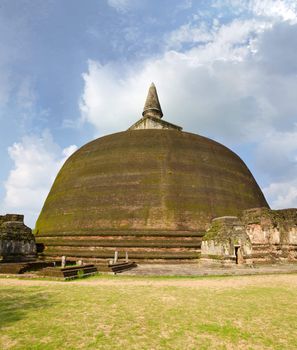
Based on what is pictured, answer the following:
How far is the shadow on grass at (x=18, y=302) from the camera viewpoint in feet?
17.9

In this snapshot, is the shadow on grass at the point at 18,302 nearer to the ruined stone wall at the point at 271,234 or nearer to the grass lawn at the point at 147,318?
the grass lawn at the point at 147,318

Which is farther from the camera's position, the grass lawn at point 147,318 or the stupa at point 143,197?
the stupa at point 143,197

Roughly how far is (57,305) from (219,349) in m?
3.80

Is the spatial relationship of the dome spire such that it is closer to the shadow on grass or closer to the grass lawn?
the grass lawn

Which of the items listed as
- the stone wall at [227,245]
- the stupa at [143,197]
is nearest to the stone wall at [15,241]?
the stupa at [143,197]

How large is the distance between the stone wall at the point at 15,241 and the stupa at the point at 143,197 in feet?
3.61

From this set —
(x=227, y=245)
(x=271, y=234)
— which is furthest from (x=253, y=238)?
(x=227, y=245)

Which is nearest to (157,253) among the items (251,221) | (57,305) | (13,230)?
(251,221)

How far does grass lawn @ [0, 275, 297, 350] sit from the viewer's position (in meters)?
4.29

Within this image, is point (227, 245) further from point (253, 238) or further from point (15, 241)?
point (15, 241)

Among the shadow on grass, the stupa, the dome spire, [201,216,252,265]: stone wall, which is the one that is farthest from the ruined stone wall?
the dome spire

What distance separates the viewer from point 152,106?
31703 millimetres

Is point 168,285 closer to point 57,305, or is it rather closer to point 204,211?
point 57,305

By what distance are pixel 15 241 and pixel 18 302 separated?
41.2 feet
